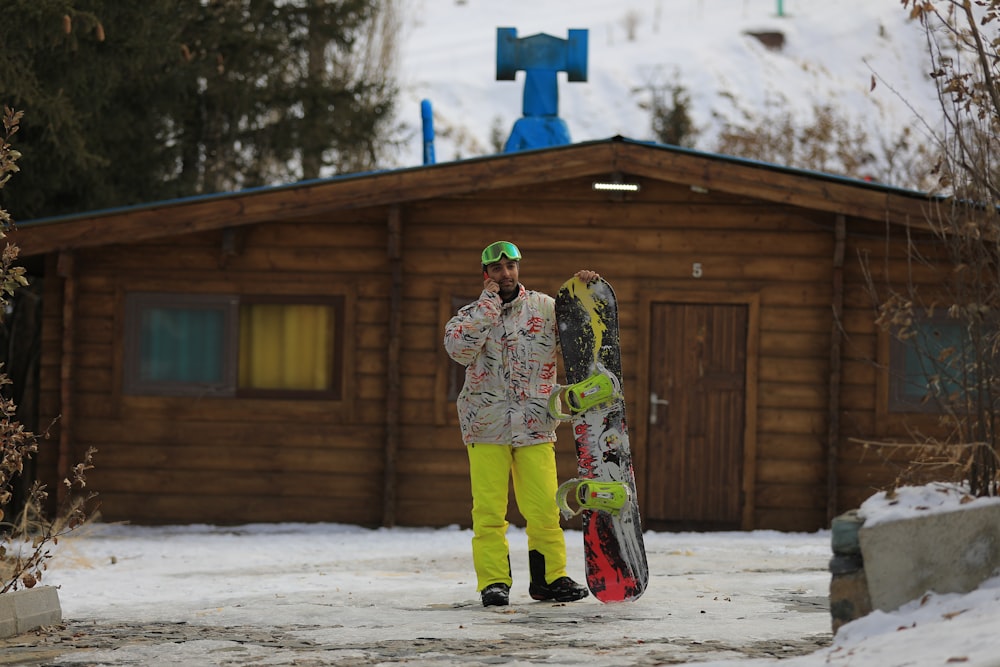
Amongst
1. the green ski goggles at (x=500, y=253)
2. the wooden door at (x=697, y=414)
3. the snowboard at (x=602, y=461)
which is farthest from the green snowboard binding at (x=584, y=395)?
the wooden door at (x=697, y=414)

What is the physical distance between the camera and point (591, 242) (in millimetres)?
11688

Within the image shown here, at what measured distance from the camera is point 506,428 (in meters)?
6.99

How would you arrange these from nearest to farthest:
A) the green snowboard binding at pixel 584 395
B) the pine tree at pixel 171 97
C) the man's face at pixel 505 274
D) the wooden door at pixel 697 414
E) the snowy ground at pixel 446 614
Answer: the snowy ground at pixel 446 614, the green snowboard binding at pixel 584 395, the man's face at pixel 505 274, the wooden door at pixel 697 414, the pine tree at pixel 171 97

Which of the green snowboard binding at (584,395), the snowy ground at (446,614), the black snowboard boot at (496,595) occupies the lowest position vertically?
the snowy ground at (446,614)

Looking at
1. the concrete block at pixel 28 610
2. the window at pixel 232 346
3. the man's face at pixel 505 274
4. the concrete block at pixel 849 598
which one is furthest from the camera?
the window at pixel 232 346

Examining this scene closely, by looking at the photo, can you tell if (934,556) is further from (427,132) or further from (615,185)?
(427,132)

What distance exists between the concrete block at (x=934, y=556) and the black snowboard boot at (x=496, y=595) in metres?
2.16

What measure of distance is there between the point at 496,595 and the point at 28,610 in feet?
7.25

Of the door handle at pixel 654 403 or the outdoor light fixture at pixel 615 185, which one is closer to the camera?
the outdoor light fixture at pixel 615 185

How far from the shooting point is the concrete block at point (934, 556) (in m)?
5.22

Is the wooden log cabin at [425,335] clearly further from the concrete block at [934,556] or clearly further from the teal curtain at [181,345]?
the concrete block at [934,556]

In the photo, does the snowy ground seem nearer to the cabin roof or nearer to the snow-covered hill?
the cabin roof

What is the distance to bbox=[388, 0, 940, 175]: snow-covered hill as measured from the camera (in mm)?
61188

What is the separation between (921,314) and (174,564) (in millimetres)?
6340
